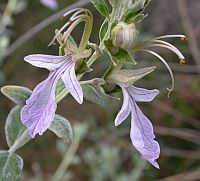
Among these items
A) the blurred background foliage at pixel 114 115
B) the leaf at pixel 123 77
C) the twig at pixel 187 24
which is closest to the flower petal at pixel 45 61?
the leaf at pixel 123 77

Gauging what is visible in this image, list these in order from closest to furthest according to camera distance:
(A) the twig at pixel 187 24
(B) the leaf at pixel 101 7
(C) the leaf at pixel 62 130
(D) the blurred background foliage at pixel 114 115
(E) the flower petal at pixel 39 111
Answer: (E) the flower petal at pixel 39 111 < (B) the leaf at pixel 101 7 < (C) the leaf at pixel 62 130 < (A) the twig at pixel 187 24 < (D) the blurred background foliage at pixel 114 115

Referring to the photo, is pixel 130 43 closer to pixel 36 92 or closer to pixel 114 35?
pixel 114 35

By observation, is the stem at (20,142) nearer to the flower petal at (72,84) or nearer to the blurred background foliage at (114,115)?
the flower petal at (72,84)

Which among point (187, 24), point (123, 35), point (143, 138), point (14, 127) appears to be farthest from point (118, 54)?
point (187, 24)

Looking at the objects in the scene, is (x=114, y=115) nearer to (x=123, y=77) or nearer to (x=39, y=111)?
(x=123, y=77)

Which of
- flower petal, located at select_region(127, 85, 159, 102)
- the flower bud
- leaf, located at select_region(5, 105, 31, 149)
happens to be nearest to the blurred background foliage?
leaf, located at select_region(5, 105, 31, 149)

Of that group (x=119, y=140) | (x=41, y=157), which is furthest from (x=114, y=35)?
(x=41, y=157)
